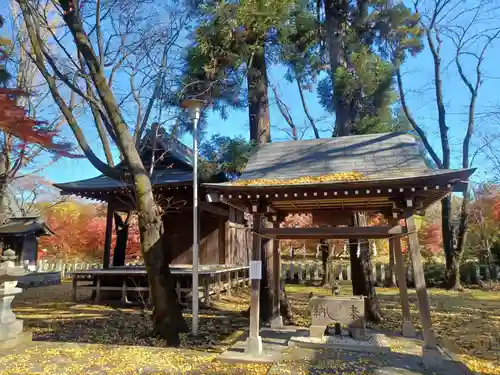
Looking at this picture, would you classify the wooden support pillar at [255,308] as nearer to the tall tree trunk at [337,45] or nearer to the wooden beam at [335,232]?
the wooden beam at [335,232]

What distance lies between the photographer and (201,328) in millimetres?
8570

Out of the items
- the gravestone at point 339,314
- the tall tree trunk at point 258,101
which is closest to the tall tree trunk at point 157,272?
the gravestone at point 339,314

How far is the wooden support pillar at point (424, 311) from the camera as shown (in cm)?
538

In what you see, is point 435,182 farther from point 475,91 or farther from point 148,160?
point 475,91

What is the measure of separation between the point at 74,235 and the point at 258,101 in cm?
2001

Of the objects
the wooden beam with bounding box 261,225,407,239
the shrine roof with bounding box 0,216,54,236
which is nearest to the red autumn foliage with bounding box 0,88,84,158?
the wooden beam with bounding box 261,225,407,239

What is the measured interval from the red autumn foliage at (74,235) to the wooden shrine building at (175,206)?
37.7 feet

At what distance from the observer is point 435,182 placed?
5.58m

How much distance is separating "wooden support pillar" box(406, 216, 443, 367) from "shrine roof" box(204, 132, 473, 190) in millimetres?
961

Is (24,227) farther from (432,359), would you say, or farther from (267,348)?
(432,359)

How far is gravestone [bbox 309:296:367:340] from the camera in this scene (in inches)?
259

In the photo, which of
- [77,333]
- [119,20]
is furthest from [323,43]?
[77,333]

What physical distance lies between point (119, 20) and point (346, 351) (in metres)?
9.18

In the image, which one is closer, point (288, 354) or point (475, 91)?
point (288, 354)
